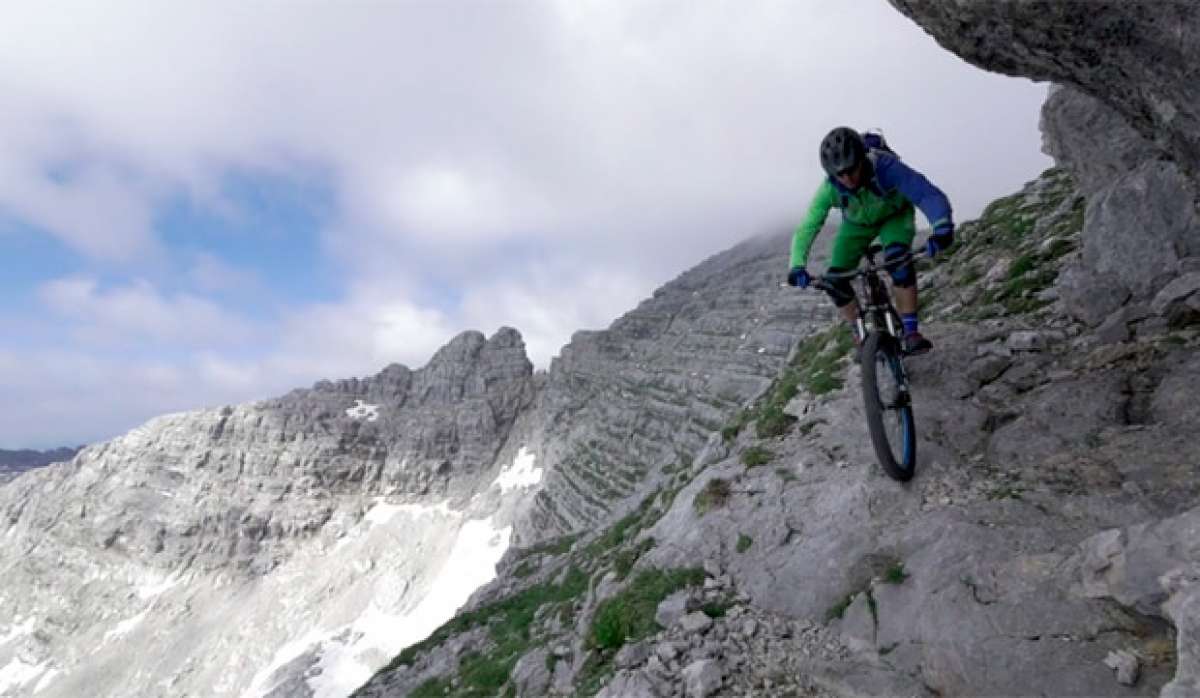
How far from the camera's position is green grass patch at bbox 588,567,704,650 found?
970cm

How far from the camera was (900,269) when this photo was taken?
9.68 metres

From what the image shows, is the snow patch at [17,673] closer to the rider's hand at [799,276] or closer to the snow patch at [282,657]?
the snow patch at [282,657]

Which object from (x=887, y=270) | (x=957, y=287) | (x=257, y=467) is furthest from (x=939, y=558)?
(x=257, y=467)

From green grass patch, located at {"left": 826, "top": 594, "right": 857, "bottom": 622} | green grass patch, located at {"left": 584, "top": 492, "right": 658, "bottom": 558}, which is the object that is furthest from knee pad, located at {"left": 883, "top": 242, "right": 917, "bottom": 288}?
green grass patch, located at {"left": 584, "top": 492, "right": 658, "bottom": 558}

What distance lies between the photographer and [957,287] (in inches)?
660

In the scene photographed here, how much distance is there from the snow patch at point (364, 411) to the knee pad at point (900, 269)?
162881mm

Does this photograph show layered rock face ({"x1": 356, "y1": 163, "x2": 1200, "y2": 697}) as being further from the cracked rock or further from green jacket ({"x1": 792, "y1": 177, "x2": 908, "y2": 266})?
green jacket ({"x1": 792, "y1": 177, "x2": 908, "y2": 266})

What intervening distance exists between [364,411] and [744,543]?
541 feet

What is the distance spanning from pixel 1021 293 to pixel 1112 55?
7.39 metres

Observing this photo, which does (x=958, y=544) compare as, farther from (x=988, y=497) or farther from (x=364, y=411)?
(x=364, y=411)

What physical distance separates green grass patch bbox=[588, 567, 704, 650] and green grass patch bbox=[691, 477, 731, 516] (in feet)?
5.69

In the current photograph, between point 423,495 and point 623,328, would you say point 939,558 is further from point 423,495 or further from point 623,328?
point 423,495

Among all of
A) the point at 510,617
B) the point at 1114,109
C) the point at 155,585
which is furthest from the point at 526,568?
the point at 155,585

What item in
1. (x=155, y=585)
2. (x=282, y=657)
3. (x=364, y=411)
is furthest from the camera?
(x=364, y=411)
